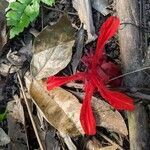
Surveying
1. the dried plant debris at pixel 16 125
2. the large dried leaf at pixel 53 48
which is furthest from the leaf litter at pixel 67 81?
the dried plant debris at pixel 16 125

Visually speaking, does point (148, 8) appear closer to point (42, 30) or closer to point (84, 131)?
point (42, 30)

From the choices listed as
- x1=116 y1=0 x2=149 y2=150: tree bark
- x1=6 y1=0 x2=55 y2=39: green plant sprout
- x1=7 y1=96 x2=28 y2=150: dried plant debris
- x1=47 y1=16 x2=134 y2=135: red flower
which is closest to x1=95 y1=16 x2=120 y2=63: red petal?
x1=47 y1=16 x2=134 y2=135: red flower

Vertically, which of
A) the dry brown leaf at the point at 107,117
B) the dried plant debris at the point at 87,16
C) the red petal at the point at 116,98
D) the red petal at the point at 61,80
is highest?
the dried plant debris at the point at 87,16

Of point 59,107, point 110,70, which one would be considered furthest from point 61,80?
point 110,70

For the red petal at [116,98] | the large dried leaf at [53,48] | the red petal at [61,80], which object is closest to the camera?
the red petal at [116,98]

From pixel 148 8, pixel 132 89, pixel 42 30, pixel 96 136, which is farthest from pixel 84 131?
pixel 148 8

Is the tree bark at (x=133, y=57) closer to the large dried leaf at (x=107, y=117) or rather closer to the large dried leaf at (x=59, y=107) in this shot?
the large dried leaf at (x=107, y=117)
